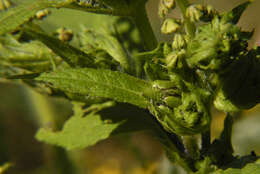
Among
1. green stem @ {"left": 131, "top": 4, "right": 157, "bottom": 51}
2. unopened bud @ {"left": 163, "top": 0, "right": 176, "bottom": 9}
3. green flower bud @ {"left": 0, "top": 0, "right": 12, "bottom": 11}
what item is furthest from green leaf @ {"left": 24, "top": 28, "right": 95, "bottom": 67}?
green flower bud @ {"left": 0, "top": 0, "right": 12, "bottom": 11}

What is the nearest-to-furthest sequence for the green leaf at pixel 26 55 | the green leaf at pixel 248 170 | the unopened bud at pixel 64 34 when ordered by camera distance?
1. the green leaf at pixel 248 170
2. the green leaf at pixel 26 55
3. the unopened bud at pixel 64 34

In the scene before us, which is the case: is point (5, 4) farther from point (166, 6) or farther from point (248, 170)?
point (248, 170)

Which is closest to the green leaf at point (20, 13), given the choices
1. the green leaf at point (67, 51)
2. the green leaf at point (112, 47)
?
the green leaf at point (67, 51)

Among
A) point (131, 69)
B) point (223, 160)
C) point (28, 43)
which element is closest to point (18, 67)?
point (28, 43)

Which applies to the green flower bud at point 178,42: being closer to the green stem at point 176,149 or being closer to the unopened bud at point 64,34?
the green stem at point 176,149

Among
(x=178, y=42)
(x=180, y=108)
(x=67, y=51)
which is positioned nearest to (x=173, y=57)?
(x=178, y=42)

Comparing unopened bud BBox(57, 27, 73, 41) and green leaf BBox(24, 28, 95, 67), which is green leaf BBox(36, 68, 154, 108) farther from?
unopened bud BBox(57, 27, 73, 41)
